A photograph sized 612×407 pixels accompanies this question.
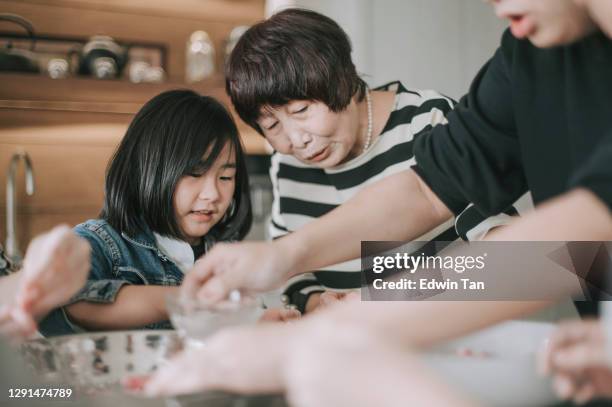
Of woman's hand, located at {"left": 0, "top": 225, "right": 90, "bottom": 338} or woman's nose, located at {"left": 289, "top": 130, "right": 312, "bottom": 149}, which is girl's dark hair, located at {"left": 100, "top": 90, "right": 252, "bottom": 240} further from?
woman's hand, located at {"left": 0, "top": 225, "right": 90, "bottom": 338}

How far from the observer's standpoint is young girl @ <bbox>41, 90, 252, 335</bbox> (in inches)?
50.8

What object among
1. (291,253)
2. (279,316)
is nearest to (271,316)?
(279,316)

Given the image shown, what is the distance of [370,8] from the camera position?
2424mm

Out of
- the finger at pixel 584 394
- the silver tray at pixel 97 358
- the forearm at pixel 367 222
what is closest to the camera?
the finger at pixel 584 394

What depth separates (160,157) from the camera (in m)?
1.40

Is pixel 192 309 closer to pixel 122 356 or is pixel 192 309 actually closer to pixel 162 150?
pixel 122 356

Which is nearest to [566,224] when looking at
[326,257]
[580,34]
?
[580,34]

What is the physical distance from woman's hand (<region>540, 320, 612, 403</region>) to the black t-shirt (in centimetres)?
27

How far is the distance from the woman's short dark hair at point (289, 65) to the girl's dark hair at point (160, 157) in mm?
92

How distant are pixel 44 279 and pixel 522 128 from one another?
2.18 ft

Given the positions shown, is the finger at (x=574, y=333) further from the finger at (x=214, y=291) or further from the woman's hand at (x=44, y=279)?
the woman's hand at (x=44, y=279)

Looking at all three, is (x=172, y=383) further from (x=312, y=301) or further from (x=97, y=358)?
(x=312, y=301)

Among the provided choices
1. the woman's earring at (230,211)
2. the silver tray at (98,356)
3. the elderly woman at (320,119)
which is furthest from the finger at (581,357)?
the woman's earring at (230,211)

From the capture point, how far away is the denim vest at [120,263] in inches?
40.8
